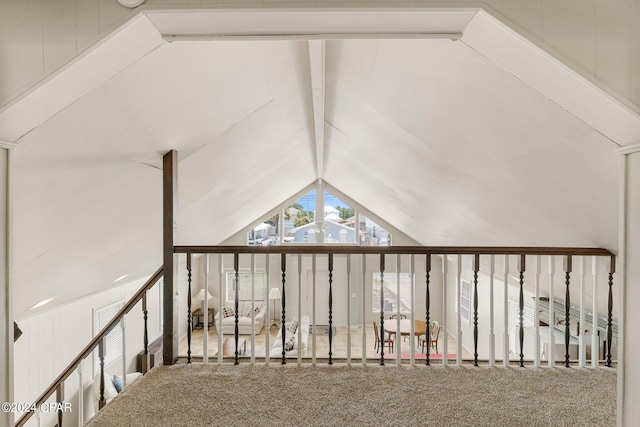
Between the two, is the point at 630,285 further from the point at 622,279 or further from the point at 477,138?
the point at 477,138

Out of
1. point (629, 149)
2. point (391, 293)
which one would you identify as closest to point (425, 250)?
point (629, 149)

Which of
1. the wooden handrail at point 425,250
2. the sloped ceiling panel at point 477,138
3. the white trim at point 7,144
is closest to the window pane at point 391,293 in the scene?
the sloped ceiling panel at point 477,138

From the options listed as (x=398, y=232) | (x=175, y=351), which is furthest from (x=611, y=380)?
(x=398, y=232)

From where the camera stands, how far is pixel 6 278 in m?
1.28

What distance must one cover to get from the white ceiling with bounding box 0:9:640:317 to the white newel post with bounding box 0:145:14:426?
0.12 m

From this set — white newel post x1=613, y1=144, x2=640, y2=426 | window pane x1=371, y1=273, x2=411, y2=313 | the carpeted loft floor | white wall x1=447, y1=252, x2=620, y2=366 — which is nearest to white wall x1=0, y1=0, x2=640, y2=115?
white newel post x1=613, y1=144, x2=640, y2=426

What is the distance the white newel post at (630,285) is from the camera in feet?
4.15

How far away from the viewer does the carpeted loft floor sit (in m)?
1.80

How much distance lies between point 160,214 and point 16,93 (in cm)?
265

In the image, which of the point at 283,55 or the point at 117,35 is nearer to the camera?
the point at 117,35

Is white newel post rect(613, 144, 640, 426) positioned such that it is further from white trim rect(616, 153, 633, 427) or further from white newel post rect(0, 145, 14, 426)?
white newel post rect(0, 145, 14, 426)

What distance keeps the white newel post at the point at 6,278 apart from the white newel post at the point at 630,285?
7.26 ft

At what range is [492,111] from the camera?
211 centimetres

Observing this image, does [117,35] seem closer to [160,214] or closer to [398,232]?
[160,214]
